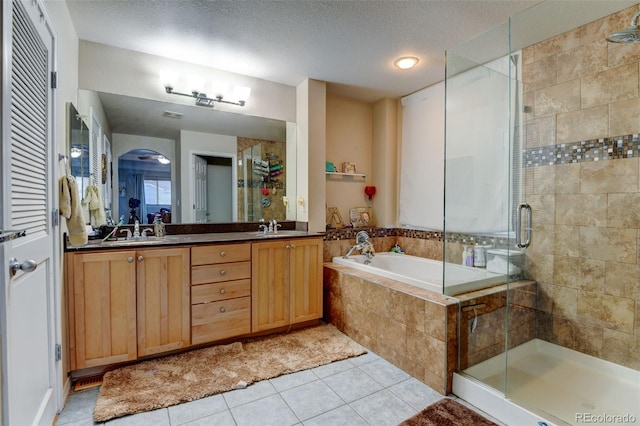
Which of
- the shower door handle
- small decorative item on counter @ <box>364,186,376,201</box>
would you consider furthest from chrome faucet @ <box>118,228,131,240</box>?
the shower door handle

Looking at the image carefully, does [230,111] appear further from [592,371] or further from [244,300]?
[592,371]

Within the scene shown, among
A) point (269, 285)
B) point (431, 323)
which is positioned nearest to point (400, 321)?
point (431, 323)

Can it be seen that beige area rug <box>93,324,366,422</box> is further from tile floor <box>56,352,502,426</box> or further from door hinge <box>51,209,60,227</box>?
door hinge <box>51,209,60,227</box>

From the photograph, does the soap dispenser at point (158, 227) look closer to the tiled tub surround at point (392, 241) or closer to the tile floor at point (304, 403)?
the tile floor at point (304, 403)

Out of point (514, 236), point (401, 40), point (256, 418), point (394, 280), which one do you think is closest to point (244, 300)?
point (256, 418)

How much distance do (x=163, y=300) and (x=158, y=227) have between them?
66cm

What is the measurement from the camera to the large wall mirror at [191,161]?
2.54m

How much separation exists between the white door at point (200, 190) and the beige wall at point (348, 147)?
1340 mm

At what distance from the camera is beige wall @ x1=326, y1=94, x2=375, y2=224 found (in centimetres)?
358

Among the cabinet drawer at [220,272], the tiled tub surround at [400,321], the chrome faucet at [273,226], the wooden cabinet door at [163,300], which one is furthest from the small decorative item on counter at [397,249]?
the wooden cabinet door at [163,300]

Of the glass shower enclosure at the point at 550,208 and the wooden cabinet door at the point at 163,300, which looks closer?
the glass shower enclosure at the point at 550,208

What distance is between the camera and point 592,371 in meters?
2.12

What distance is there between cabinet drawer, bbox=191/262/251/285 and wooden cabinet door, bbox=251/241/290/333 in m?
0.08

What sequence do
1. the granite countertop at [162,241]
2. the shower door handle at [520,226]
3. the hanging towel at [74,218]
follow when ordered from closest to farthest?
1. the hanging towel at [74,218]
2. the granite countertop at [162,241]
3. the shower door handle at [520,226]
